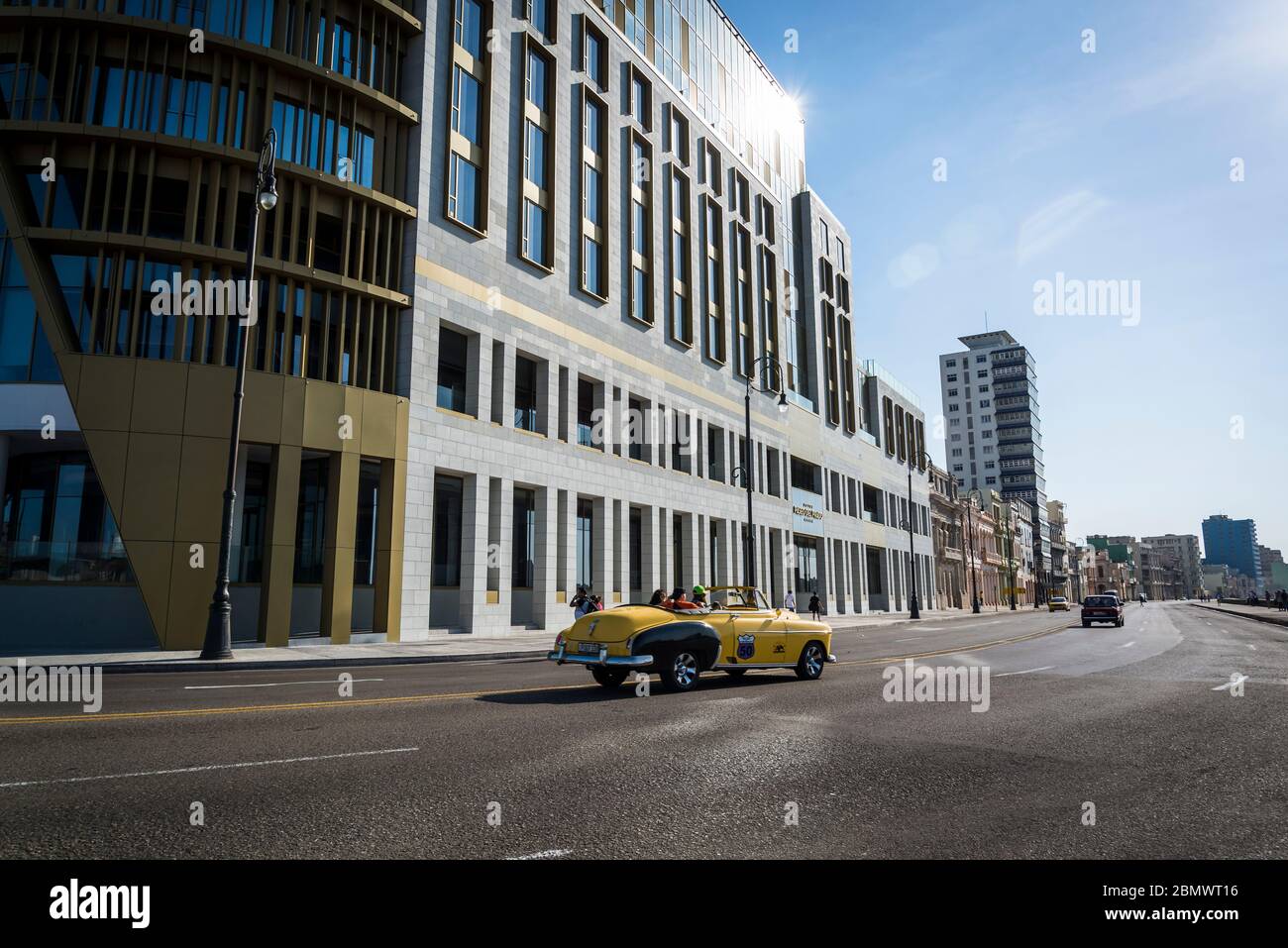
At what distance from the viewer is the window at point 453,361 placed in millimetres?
28934

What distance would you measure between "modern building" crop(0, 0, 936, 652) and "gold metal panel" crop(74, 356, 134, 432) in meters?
0.06

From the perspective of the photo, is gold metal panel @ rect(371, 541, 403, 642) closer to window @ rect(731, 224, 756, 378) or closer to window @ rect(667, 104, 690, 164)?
window @ rect(731, 224, 756, 378)

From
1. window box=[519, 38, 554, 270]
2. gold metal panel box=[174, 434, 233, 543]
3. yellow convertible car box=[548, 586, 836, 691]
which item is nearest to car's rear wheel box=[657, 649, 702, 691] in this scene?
yellow convertible car box=[548, 586, 836, 691]

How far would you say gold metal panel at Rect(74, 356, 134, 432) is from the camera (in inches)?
759

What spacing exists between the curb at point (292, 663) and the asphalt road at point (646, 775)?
14.8ft

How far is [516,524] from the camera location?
3017cm

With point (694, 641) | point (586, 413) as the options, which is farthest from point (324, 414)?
point (694, 641)

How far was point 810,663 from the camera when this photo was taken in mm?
13070

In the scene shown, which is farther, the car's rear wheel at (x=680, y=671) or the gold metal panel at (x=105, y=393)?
the gold metal panel at (x=105, y=393)

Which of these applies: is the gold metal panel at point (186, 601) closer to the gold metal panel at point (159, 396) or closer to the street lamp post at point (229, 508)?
the street lamp post at point (229, 508)

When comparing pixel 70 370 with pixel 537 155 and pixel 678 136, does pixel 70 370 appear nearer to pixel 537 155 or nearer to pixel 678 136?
pixel 537 155

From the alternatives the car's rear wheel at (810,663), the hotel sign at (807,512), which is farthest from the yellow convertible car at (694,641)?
the hotel sign at (807,512)
